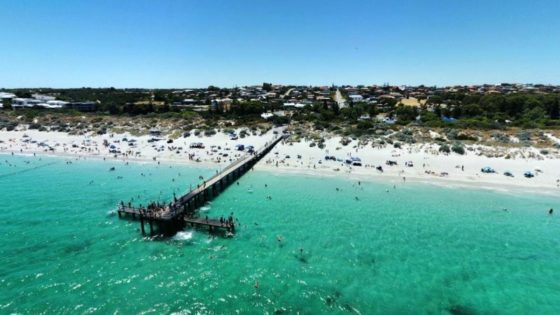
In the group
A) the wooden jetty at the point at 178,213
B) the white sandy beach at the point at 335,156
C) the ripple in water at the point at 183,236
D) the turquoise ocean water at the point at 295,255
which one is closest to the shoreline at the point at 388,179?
the white sandy beach at the point at 335,156

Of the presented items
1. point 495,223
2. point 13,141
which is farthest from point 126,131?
point 495,223

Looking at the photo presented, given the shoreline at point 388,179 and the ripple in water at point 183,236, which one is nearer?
the ripple in water at point 183,236

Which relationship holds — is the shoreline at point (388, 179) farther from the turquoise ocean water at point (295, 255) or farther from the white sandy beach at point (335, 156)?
the turquoise ocean water at point (295, 255)

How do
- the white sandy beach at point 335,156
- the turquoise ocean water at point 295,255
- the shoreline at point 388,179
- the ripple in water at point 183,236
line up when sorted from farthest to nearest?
the white sandy beach at point 335,156, the shoreline at point 388,179, the ripple in water at point 183,236, the turquoise ocean water at point 295,255

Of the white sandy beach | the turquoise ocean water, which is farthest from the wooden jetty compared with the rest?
the white sandy beach

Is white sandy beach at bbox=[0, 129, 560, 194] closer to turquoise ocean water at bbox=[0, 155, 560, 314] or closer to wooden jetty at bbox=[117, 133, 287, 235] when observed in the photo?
turquoise ocean water at bbox=[0, 155, 560, 314]

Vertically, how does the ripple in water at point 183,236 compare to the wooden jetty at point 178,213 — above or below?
below
